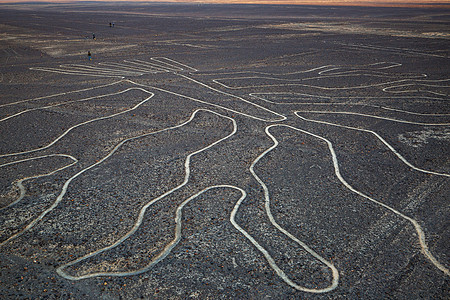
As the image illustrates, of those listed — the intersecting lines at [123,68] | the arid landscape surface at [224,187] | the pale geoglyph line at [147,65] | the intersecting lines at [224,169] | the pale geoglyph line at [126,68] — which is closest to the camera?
the arid landscape surface at [224,187]

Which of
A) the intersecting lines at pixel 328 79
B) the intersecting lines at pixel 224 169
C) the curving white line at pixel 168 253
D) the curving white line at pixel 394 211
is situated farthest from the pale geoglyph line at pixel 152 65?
the curving white line at pixel 168 253

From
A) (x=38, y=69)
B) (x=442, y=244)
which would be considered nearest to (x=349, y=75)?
(x=442, y=244)

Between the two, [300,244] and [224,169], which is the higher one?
[224,169]

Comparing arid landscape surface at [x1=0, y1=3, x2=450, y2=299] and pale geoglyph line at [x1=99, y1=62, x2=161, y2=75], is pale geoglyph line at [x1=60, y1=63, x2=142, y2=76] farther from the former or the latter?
arid landscape surface at [x1=0, y1=3, x2=450, y2=299]

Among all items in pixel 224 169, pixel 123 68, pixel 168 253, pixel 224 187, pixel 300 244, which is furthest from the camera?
pixel 123 68

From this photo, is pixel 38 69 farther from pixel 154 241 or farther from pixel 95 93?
pixel 154 241

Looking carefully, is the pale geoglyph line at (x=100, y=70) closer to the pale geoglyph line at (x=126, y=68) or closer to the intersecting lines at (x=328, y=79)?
the pale geoglyph line at (x=126, y=68)

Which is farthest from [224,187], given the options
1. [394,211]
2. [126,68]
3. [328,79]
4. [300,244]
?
[126,68]

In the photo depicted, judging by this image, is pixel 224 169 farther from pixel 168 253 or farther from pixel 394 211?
pixel 394 211

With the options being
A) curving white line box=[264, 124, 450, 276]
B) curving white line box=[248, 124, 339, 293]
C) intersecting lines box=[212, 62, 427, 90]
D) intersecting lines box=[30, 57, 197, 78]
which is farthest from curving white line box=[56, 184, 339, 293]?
intersecting lines box=[30, 57, 197, 78]
